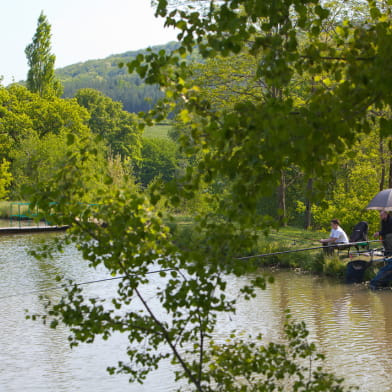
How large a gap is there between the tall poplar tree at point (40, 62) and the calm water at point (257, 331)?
45.1m

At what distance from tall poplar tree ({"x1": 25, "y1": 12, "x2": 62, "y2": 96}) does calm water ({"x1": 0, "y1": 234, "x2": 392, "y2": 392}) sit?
45.1 metres

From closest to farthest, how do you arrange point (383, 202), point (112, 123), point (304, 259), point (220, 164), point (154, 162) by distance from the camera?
point (220, 164)
point (383, 202)
point (304, 259)
point (112, 123)
point (154, 162)

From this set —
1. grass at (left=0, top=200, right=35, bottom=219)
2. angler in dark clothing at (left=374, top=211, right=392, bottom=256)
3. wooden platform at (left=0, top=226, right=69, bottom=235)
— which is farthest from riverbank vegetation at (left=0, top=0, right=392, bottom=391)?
grass at (left=0, top=200, right=35, bottom=219)

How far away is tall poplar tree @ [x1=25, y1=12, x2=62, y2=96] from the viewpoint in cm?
6162

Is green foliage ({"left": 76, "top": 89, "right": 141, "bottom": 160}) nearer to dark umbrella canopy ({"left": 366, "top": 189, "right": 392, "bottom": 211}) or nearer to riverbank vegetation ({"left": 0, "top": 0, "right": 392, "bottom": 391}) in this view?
dark umbrella canopy ({"left": 366, "top": 189, "right": 392, "bottom": 211})

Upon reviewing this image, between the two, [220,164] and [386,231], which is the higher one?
[220,164]

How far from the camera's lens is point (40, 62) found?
61656mm

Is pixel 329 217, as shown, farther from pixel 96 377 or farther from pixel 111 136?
pixel 111 136

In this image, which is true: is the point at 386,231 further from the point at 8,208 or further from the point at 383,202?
the point at 8,208

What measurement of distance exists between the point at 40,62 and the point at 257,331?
174 feet

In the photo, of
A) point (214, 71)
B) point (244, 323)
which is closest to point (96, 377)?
point (244, 323)

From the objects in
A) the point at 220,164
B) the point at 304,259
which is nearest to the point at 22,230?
the point at 304,259

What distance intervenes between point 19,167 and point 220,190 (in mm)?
48695

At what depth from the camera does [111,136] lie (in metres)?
72.7
